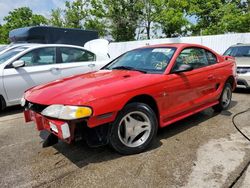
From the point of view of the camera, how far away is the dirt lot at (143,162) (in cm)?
302

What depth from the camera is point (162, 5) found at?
26.1 metres

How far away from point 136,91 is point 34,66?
11.7 ft

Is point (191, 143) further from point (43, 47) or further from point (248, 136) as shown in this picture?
point (43, 47)

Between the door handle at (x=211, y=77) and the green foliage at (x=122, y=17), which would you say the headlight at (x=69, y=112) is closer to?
the door handle at (x=211, y=77)

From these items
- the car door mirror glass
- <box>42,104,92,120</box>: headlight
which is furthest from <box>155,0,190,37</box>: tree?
<box>42,104,92,120</box>: headlight

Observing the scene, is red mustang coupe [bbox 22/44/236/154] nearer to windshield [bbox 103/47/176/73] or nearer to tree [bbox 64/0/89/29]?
windshield [bbox 103/47/176/73]

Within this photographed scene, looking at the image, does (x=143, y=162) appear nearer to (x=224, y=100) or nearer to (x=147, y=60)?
(x=147, y=60)

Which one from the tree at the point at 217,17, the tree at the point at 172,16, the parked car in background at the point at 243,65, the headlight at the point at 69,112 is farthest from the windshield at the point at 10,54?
the tree at the point at 172,16

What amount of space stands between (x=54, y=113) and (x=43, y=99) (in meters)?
0.40

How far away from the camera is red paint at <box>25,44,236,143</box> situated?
3.25 m

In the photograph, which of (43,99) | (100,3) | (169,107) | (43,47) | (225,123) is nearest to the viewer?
(43,99)

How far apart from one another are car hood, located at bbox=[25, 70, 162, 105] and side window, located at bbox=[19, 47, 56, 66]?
102 inches

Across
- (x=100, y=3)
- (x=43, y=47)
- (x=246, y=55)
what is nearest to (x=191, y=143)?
(x=43, y=47)

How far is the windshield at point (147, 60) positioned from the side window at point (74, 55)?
2250mm
